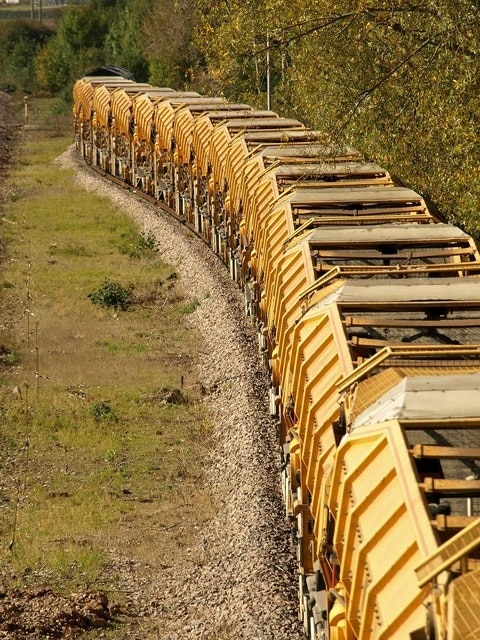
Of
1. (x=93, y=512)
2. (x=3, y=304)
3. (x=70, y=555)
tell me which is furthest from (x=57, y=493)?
(x=3, y=304)

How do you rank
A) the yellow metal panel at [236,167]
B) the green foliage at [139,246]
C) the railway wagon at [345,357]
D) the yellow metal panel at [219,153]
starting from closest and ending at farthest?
the railway wagon at [345,357] < the yellow metal panel at [236,167] < the yellow metal panel at [219,153] < the green foliage at [139,246]

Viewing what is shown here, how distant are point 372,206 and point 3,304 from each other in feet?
39.8

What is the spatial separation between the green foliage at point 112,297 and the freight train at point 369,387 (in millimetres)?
5275

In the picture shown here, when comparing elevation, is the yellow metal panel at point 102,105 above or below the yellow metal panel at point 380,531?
below

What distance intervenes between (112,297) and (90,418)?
829 cm

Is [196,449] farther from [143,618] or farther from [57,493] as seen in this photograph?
[143,618]

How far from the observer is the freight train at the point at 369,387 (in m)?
6.55

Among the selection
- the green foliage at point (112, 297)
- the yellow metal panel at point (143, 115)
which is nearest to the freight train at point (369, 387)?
the green foliage at point (112, 297)

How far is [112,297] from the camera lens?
25891 millimetres

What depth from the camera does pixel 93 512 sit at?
14.3m

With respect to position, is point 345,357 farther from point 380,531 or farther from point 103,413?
point 103,413

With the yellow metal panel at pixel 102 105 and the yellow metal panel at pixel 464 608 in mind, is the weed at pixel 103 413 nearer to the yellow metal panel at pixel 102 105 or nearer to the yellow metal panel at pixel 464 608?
the yellow metal panel at pixel 464 608

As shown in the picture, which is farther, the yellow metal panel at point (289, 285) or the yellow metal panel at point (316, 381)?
the yellow metal panel at point (289, 285)

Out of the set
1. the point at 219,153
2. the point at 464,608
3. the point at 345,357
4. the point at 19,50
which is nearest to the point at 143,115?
the point at 219,153
